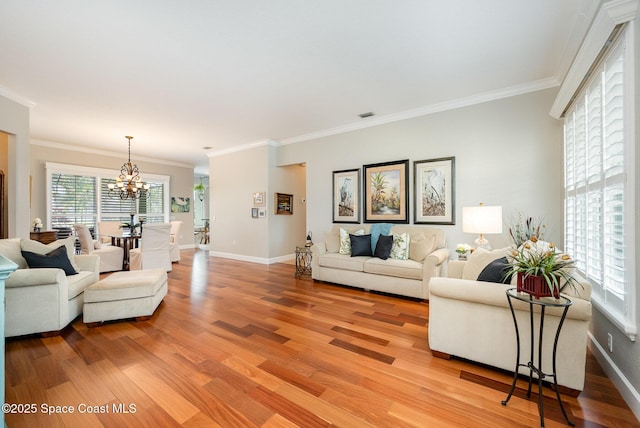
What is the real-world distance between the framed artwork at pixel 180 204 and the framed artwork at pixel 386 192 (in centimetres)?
688

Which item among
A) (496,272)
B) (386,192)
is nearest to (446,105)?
(386,192)

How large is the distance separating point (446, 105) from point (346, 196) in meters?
2.34

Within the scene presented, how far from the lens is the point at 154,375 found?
78.3 inches

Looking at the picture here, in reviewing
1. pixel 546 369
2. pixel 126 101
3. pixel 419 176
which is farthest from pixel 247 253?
pixel 546 369

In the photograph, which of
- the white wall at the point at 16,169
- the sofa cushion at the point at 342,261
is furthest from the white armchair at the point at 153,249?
the sofa cushion at the point at 342,261

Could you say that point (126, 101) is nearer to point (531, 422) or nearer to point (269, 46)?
point (269, 46)

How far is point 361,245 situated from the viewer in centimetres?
447

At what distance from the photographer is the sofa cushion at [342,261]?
424cm

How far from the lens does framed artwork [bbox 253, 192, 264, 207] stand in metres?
6.49

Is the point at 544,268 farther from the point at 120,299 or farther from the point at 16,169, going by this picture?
the point at 16,169

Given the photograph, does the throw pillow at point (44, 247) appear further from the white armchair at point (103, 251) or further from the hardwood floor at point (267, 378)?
the white armchair at point (103, 251)

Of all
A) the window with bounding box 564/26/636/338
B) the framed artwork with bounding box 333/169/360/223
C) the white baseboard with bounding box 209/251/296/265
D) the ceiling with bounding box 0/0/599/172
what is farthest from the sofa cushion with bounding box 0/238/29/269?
the window with bounding box 564/26/636/338

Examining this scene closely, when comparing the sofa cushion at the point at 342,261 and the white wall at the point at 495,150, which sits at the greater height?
the white wall at the point at 495,150

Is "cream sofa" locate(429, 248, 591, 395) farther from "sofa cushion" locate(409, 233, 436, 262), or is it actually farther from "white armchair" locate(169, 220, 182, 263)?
"white armchair" locate(169, 220, 182, 263)
